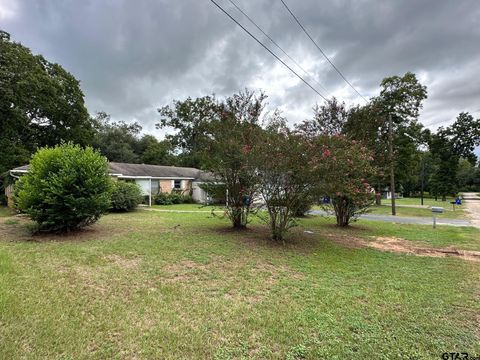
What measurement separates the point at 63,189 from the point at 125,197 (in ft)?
25.4

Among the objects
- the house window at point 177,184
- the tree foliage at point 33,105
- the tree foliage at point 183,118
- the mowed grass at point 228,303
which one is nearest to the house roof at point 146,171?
the house window at point 177,184

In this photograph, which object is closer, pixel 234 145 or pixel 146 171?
pixel 234 145

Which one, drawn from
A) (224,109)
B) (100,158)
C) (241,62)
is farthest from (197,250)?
(241,62)

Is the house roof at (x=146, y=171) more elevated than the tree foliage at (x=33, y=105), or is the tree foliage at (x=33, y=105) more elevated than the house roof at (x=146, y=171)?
the tree foliage at (x=33, y=105)

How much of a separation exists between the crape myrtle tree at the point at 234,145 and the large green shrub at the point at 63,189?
12.1ft

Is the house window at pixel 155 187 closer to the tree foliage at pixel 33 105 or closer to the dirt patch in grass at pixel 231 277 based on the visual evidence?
the tree foliage at pixel 33 105

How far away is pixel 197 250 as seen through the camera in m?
6.60

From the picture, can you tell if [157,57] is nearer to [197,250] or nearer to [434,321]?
[197,250]

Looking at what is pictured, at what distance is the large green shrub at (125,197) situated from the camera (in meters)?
→ 14.8

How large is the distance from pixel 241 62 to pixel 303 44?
353cm

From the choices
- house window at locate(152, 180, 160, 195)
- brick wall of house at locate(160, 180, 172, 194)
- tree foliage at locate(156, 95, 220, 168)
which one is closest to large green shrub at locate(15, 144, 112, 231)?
house window at locate(152, 180, 160, 195)

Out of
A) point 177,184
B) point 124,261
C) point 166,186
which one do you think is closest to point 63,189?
point 124,261

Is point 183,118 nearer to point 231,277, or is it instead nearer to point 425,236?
point 425,236

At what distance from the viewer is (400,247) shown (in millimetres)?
7871
